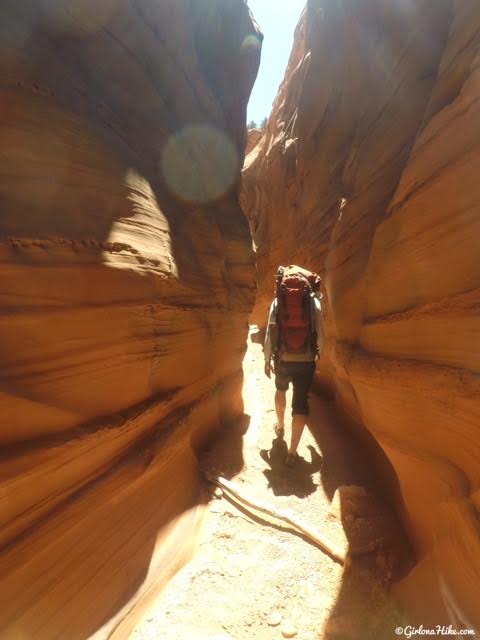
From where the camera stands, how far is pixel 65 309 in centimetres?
207

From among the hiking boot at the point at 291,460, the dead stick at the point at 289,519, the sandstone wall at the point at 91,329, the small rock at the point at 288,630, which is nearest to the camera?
the sandstone wall at the point at 91,329

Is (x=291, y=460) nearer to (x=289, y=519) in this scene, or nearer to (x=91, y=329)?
(x=289, y=519)

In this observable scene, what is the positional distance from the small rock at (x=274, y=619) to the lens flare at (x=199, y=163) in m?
3.86

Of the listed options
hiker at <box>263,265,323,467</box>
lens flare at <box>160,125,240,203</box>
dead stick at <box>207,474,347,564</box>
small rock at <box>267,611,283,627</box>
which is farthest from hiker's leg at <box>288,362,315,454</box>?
lens flare at <box>160,125,240,203</box>

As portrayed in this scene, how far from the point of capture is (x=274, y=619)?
2.23 meters

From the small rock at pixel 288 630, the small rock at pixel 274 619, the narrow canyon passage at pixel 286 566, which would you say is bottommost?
the small rock at pixel 288 630

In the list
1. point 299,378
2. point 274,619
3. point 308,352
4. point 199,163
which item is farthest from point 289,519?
point 199,163

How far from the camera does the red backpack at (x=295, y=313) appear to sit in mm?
3670

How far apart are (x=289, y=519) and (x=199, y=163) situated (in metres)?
4.51

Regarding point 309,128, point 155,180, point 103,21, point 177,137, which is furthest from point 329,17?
point 155,180

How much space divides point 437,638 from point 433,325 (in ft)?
5.55

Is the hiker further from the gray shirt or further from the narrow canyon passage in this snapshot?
the narrow canyon passage

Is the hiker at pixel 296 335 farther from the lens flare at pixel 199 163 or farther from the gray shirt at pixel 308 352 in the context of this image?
the lens flare at pixel 199 163

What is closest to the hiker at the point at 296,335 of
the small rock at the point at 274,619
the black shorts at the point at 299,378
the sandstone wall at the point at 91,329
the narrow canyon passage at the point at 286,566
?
the black shorts at the point at 299,378
